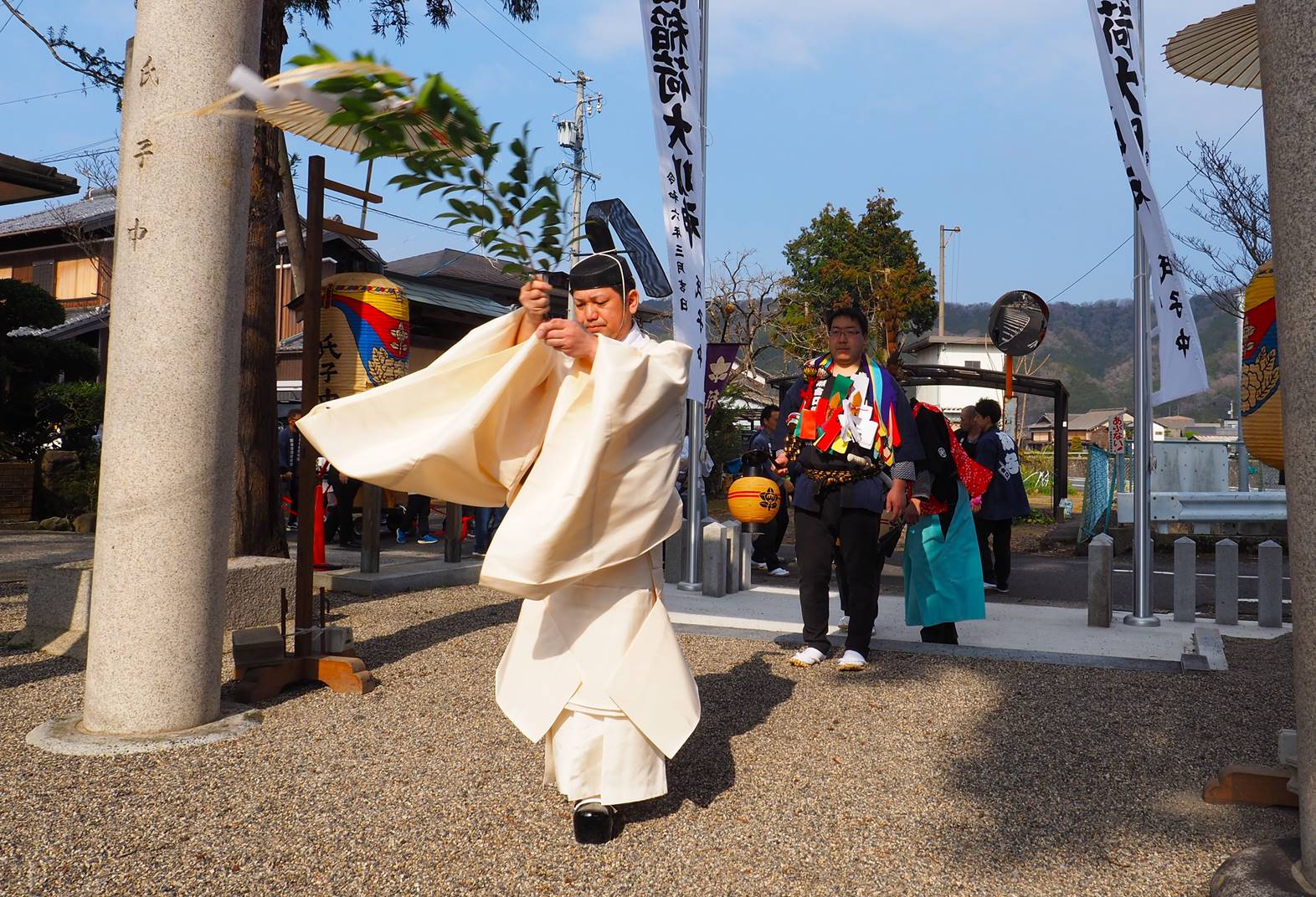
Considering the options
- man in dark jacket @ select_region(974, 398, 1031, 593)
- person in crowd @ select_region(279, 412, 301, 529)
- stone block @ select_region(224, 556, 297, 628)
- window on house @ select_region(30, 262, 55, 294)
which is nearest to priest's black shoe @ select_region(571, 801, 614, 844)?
stone block @ select_region(224, 556, 297, 628)

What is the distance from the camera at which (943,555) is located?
19.4ft

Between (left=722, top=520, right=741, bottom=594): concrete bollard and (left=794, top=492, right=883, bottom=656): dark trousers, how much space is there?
2855mm

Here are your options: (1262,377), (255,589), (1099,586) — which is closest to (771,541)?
(1099,586)

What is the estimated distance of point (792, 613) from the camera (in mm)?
7320

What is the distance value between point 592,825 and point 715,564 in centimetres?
519

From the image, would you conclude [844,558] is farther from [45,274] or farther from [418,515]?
[45,274]

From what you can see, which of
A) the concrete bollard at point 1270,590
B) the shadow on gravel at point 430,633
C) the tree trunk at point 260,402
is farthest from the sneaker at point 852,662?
the tree trunk at point 260,402

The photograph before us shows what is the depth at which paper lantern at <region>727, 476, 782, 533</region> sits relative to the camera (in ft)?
20.6

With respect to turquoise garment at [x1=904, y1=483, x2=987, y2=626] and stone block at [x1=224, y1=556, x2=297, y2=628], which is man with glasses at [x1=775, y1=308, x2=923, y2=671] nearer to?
turquoise garment at [x1=904, y1=483, x2=987, y2=626]

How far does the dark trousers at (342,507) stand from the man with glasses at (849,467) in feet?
22.7

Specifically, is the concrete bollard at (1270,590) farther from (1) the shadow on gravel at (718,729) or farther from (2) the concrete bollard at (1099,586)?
(1) the shadow on gravel at (718,729)

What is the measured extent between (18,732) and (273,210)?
16.1 ft

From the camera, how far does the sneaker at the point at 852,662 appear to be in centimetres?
512

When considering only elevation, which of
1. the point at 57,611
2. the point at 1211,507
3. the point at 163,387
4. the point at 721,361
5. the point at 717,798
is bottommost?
the point at 717,798
